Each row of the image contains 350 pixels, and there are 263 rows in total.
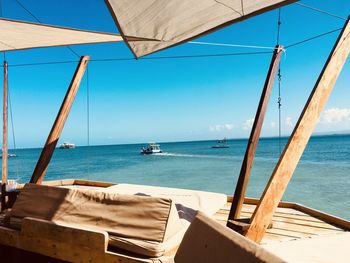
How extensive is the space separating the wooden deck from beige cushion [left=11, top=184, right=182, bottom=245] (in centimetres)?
176

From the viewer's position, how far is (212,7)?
112 inches

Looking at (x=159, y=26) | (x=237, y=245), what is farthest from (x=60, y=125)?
(x=237, y=245)

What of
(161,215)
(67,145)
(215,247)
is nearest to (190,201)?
(161,215)

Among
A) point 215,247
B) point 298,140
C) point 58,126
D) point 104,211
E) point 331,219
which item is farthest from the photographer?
point 58,126

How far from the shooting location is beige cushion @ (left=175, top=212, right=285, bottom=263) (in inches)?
53.1

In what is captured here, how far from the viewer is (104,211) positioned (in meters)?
2.67

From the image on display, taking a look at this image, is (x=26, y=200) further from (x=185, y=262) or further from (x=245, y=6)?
(x=245, y=6)

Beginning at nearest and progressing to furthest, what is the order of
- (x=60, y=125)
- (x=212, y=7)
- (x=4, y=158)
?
1. (x=212, y=7)
2. (x=60, y=125)
3. (x=4, y=158)

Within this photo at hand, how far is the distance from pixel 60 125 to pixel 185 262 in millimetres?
3724

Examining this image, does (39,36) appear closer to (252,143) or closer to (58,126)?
(58,126)

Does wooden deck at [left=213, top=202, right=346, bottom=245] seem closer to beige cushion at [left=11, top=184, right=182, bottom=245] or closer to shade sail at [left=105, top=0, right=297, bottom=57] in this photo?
beige cushion at [left=11, top=184, right=182, bottom=245]

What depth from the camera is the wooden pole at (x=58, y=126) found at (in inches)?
173

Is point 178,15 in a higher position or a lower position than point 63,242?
higher

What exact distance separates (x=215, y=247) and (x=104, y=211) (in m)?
1.48
